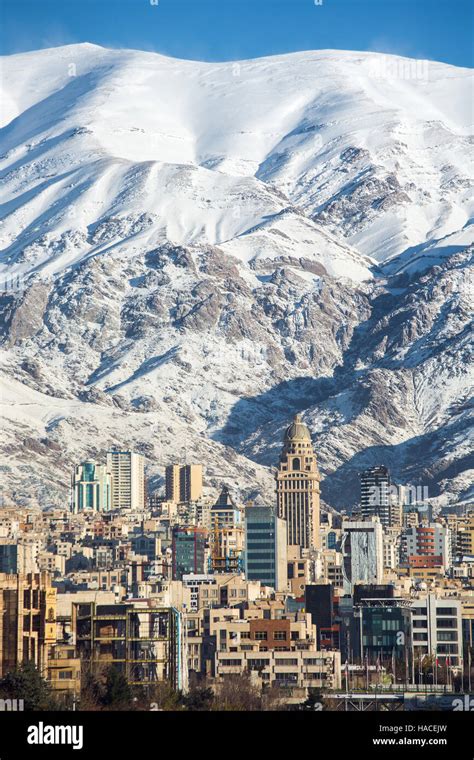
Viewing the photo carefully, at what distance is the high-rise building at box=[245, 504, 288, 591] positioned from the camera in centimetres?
13925

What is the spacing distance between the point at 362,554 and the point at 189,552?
12499mm

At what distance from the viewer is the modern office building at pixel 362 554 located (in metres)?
143

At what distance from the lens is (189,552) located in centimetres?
15062

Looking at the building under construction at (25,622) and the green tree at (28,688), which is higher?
the building under construction at (25,622)

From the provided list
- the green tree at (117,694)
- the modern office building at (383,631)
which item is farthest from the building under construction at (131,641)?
the modern office building at (383,631)

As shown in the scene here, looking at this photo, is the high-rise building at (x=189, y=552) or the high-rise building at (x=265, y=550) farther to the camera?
the high-rise building at (x=189, y=552)

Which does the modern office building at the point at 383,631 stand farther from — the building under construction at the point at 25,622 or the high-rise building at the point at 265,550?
the high-rise building at the point at 265,550

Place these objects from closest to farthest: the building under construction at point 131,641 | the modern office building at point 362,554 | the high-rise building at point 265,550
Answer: the building under construction at point 131,641 < the high-rise building at point 265,550 < the modern office building at point 362,554

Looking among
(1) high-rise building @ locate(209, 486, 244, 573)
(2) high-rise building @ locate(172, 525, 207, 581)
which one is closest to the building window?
(1) high-rise building @ locate(209, 486, 244, 573)

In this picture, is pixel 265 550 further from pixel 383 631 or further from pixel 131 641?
pixel 131 641

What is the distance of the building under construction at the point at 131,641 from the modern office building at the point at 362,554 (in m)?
62.6

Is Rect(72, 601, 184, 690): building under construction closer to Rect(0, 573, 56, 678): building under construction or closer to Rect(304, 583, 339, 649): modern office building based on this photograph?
Rect(0, 573, 56, 678): building under construction

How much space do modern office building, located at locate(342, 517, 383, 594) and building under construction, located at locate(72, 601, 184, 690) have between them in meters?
62.6

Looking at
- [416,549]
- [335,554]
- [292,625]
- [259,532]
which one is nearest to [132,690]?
[292,625]
